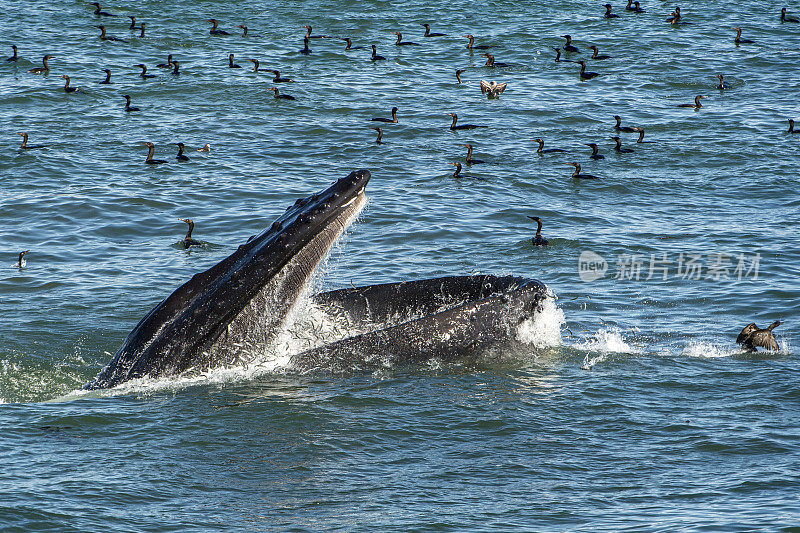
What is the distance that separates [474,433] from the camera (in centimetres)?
864

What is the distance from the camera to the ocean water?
7.55 m

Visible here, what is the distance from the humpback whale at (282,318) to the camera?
26.4ft

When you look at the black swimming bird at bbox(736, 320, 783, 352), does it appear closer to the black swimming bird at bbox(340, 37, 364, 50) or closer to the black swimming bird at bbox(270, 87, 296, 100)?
the black swimming bird at bbox(270, 87, 296, 100)

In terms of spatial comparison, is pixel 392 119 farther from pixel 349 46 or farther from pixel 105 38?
pixel 105 38

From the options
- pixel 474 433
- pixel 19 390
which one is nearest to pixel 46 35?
pixel 19 390

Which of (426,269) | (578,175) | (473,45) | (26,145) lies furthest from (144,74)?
(426,269)

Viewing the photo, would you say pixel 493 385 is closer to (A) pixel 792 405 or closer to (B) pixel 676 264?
(A) pixel 792 405

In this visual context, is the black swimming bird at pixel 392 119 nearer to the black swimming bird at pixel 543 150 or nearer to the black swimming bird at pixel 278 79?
the black swimming bird at pixel 543 150

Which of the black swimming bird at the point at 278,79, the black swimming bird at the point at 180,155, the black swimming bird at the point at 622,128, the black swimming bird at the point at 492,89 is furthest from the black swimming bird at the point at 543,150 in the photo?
the black swimming bird at the point at 278,79

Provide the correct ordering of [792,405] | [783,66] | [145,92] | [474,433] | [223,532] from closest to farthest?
[223,532] → [474,433] → [792,405] → [145,92] → [783,66]

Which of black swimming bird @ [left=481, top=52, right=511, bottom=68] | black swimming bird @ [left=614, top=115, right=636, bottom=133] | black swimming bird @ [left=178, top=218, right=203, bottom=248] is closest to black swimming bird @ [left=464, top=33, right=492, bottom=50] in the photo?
black swimming bird @ [left=481, top=52, right=511, bottom=68]

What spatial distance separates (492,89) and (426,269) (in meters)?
15.5

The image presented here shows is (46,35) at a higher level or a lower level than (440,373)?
higher

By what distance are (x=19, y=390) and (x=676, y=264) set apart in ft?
31.4
